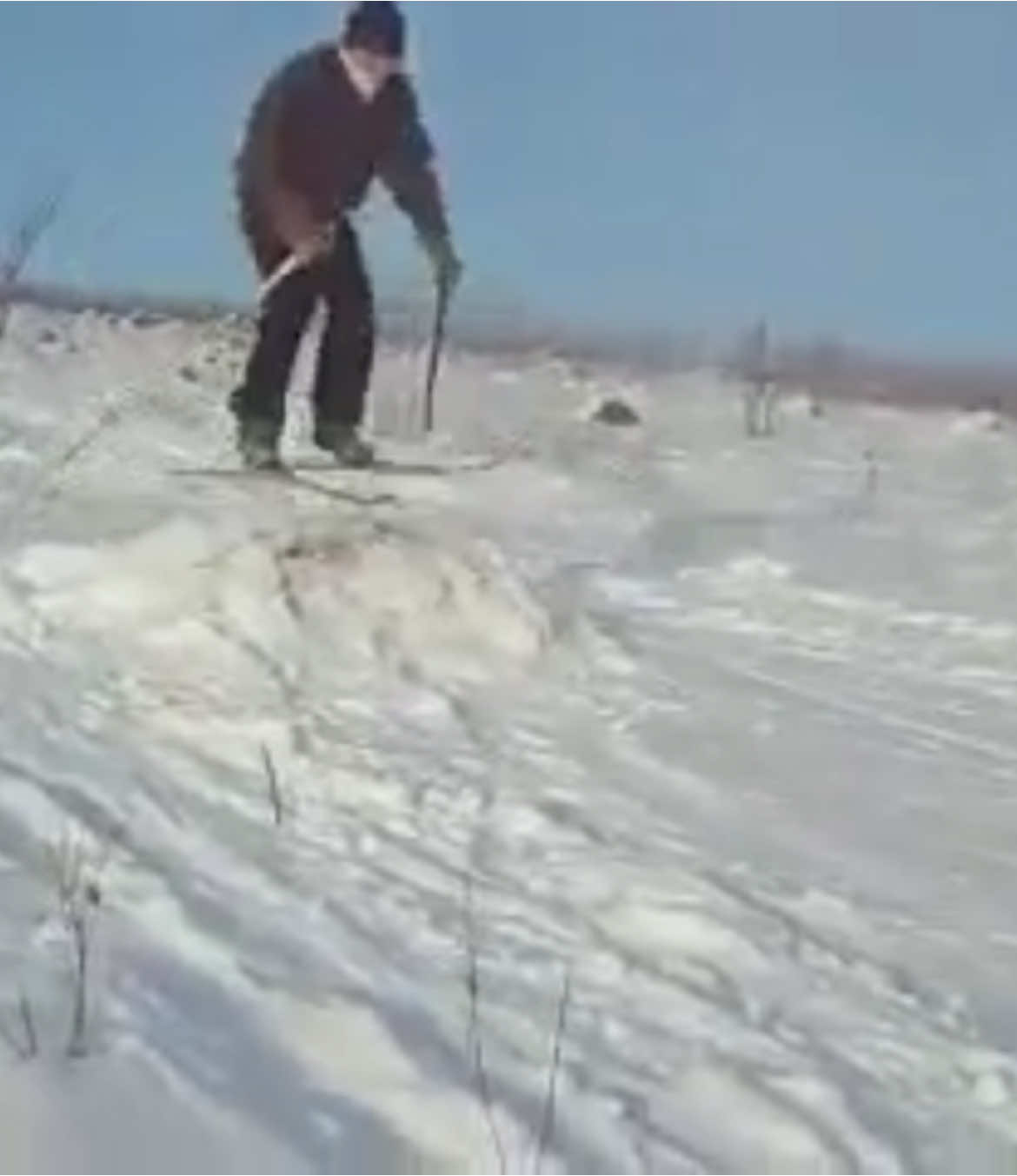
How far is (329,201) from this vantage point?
27.0 ft

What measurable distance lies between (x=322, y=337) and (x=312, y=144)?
69 cm

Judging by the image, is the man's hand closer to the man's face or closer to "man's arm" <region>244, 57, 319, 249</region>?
"man's arm" <region>244, 57, 319, 249</region>

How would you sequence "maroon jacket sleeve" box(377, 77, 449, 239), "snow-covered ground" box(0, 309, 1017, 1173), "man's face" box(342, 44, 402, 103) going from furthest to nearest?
"maroon jacket sleeve" box(377, 77, 449, 239), "man's face" box(342, 44, 402, 103), "snow-covered ground" box(0, 309, 1017, 1173)

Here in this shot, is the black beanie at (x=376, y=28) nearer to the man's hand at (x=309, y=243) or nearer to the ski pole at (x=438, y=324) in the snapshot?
the man's hand at (x=309, y=243)

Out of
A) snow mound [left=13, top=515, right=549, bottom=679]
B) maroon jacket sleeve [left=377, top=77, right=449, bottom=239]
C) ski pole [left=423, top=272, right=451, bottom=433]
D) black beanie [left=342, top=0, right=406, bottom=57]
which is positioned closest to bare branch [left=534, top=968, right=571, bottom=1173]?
snow mound [left=13, top=515, right=549, bottom=679]

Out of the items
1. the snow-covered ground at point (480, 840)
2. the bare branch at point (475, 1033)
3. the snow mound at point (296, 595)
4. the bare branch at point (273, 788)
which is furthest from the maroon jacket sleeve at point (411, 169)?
the bare branch at point (475, 1033)

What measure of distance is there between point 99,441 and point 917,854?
5.78 m

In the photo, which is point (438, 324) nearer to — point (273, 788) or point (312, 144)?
point (312, 144)

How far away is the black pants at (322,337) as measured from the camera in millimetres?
8336

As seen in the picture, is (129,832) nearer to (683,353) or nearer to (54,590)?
(54,590)

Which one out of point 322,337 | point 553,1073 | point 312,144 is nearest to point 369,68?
point 312,144

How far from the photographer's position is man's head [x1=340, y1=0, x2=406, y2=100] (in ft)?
26.0

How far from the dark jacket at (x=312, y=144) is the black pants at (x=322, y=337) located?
0.10 meters

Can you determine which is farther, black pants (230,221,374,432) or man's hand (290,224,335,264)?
black pants (230,221,374,432)
